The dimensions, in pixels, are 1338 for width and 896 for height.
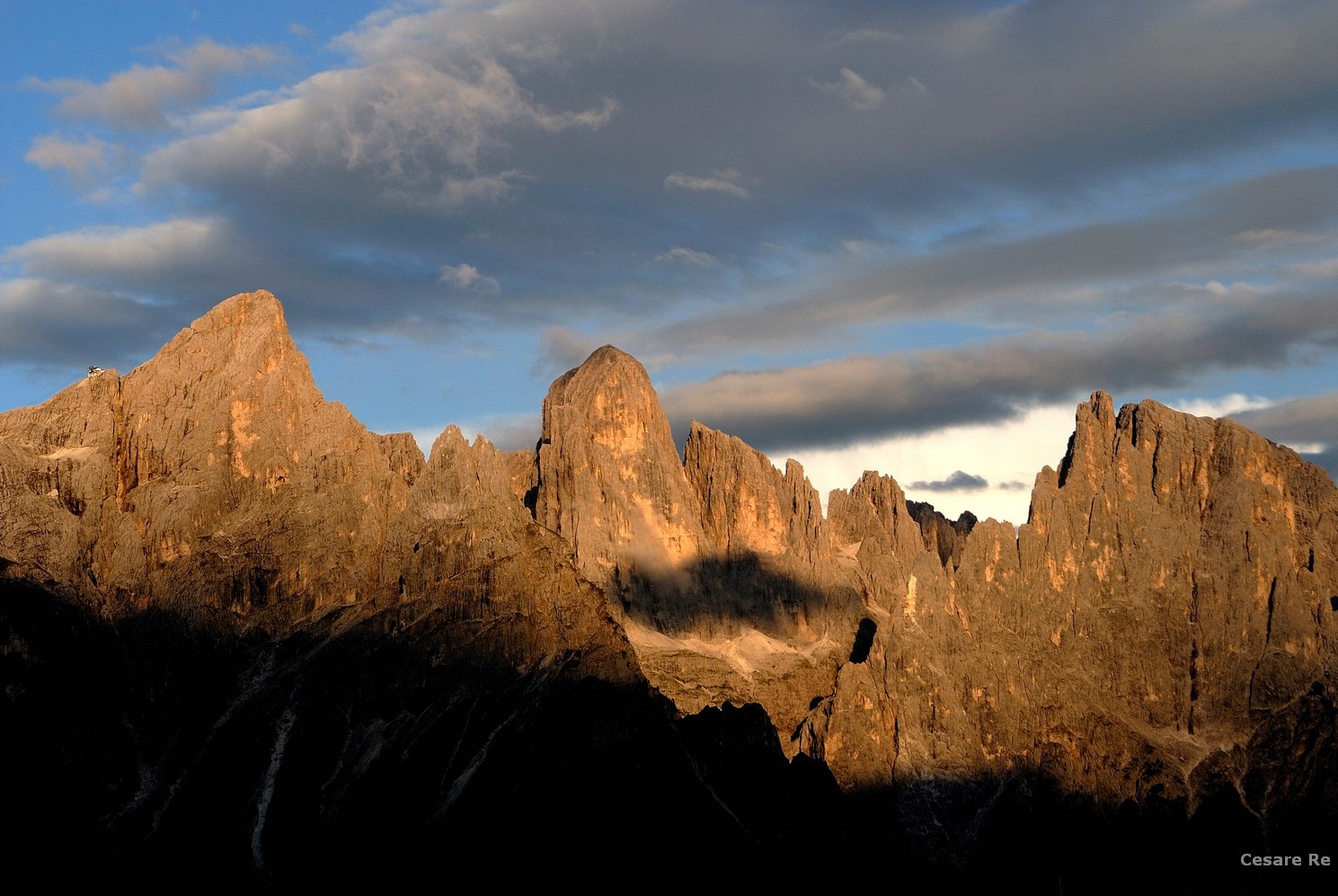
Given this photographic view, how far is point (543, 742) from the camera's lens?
7776 inches

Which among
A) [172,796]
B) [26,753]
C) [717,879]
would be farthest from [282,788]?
[717,879]

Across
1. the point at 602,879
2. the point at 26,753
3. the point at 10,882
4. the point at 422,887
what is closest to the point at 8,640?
the point at 26,753

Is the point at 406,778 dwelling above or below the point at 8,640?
below

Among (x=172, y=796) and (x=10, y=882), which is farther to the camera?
(x=172, y=796)

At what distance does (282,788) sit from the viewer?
7810 inches

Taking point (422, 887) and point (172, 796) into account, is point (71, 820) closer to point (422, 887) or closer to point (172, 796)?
point (172, 796)

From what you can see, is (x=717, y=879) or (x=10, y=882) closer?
(x=10, y=882)

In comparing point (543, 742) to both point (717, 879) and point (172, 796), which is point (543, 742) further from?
point (172, 796)

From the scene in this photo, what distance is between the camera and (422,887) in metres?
185

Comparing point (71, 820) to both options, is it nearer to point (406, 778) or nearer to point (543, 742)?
point (406, 778)

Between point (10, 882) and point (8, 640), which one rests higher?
point (8, 640)

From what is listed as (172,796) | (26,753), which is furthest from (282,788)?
(26,753)

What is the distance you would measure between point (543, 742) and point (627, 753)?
7.24 m

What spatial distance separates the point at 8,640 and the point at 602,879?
55783 millimetres
